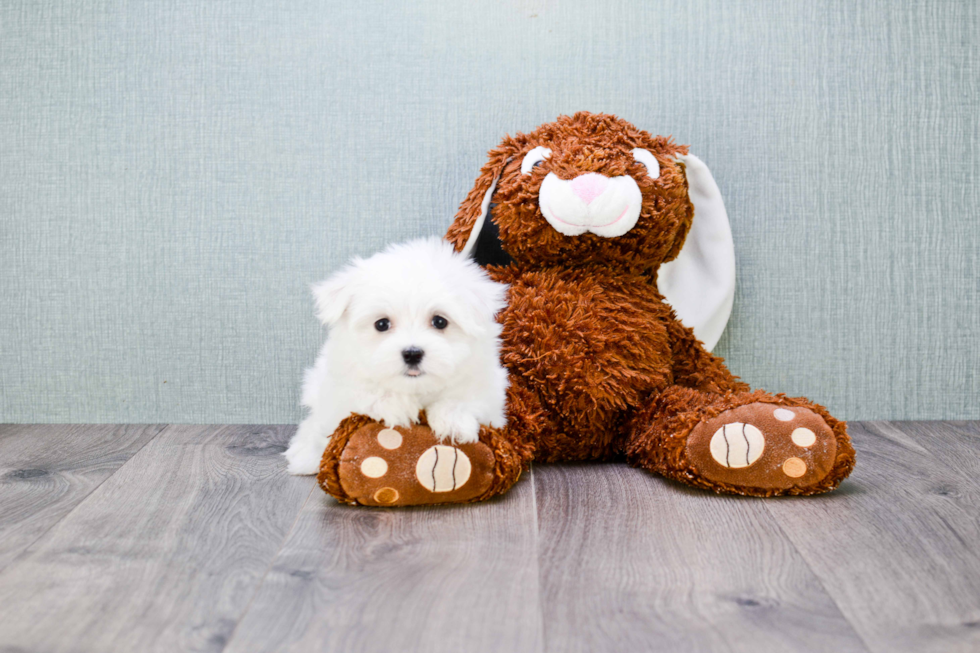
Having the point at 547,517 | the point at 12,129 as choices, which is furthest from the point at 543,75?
the point at 12,129

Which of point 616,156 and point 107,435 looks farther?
point 107,435

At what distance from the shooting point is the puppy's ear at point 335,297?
1093 millimetres

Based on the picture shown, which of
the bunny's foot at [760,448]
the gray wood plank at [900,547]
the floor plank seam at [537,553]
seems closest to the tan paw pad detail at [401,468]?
the floor plank seam at [537,553]

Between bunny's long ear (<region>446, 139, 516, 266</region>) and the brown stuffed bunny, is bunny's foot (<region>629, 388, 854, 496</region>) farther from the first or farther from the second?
bunny's long ear (<region>446, 139, 516, 266</region>)

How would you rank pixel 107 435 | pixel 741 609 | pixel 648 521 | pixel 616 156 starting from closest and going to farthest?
pixel 741 609, pixel 648 521, pixel 616 156, pixel 107 435

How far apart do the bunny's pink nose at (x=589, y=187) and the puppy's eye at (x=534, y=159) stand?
0.11 meters

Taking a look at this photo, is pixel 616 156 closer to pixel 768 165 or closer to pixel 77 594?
pixel 768 165

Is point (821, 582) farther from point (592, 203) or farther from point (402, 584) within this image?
point (592, 203)

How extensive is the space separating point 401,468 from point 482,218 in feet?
1.66

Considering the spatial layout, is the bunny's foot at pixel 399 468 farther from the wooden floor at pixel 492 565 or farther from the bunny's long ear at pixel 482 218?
the bunny's long ear at pixel 482 218

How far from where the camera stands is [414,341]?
105 centimetres

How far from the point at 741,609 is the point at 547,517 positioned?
1.08ft

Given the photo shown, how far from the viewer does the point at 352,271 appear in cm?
112

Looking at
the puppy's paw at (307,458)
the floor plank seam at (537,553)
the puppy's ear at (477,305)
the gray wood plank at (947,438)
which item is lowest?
the gray wood plank at (947,438)
